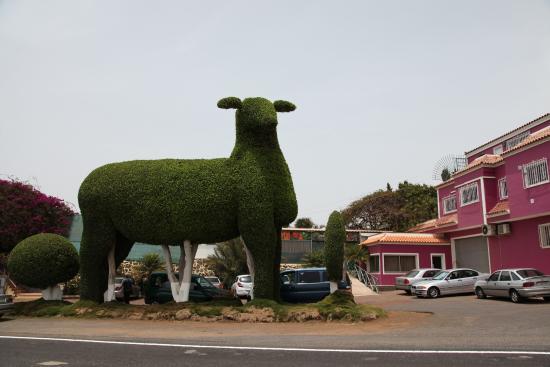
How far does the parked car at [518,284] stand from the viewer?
1873cm

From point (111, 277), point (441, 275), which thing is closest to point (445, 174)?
point (441, 275)

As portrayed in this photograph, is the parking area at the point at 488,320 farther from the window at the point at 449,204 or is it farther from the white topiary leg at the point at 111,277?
the window at the point at 449,204

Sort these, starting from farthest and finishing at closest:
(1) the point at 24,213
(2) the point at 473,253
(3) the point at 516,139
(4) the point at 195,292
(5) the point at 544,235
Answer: (3) the point at 516,139, (2) the point at 473,253, (1) the point at 24,213, (5) the point at 544,235, (4) the point at 195,292

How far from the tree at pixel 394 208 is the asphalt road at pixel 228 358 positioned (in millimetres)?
40437

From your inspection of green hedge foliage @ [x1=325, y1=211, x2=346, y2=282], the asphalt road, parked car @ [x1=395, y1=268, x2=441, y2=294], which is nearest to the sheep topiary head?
green hedge foliage @ [x1=325, y1=211, x2=346, y2=282]

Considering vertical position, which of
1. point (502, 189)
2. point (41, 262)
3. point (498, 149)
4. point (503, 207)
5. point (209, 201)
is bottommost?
point (41, 262)

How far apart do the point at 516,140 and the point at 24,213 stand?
100 feet

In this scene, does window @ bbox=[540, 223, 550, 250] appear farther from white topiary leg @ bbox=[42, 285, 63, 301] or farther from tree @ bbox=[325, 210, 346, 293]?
white topiary leg @ bbox=[42, 285, 63, 301]

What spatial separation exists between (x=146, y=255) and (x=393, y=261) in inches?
653

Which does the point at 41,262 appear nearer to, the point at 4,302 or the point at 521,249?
the point at 4,302

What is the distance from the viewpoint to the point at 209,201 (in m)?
15.9

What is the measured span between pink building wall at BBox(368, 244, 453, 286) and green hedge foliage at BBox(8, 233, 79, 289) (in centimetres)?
1967

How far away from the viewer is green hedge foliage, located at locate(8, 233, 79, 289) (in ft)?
58.2

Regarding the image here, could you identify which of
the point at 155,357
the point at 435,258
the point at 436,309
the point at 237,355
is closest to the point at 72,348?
the point at 155,357
